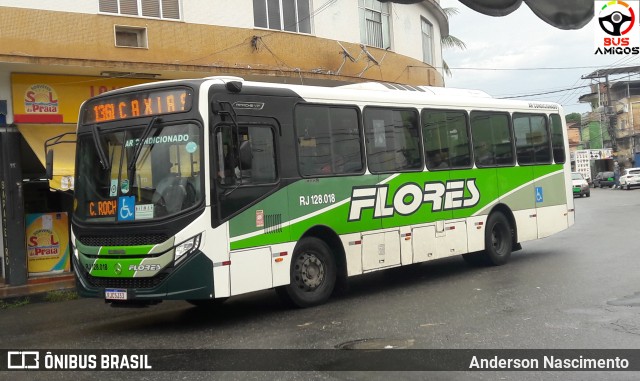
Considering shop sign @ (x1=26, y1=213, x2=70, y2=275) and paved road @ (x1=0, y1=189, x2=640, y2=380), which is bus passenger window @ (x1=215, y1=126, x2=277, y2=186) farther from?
shop sign @ (x1=26, y1=213, x2=70, y2=275)

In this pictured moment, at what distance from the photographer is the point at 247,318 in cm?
995

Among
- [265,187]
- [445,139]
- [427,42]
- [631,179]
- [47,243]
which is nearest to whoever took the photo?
[265,187]

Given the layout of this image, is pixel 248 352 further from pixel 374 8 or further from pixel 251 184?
pixel 374 8

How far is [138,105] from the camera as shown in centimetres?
950

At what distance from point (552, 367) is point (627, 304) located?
337 cm

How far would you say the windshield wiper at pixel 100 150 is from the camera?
9469 millimetres

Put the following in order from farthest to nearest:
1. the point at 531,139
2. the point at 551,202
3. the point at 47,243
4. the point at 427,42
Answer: the point at 427,42 → the point at 47,243 → the point at 551,202 → the point at 531,139

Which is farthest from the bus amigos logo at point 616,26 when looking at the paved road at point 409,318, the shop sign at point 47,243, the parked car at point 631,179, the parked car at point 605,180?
the parked car at point 605,180

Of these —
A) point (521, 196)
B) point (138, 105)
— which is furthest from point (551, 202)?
point (138, 105)

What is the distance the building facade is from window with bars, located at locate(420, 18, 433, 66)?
5.10 m

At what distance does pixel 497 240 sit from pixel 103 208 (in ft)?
26.7

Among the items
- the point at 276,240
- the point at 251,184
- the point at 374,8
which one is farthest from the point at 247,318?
the point at 374,8

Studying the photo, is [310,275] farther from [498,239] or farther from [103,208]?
[498,239]

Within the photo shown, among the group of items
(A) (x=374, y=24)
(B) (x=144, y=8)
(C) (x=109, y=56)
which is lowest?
(C) (x=109, y=56)
